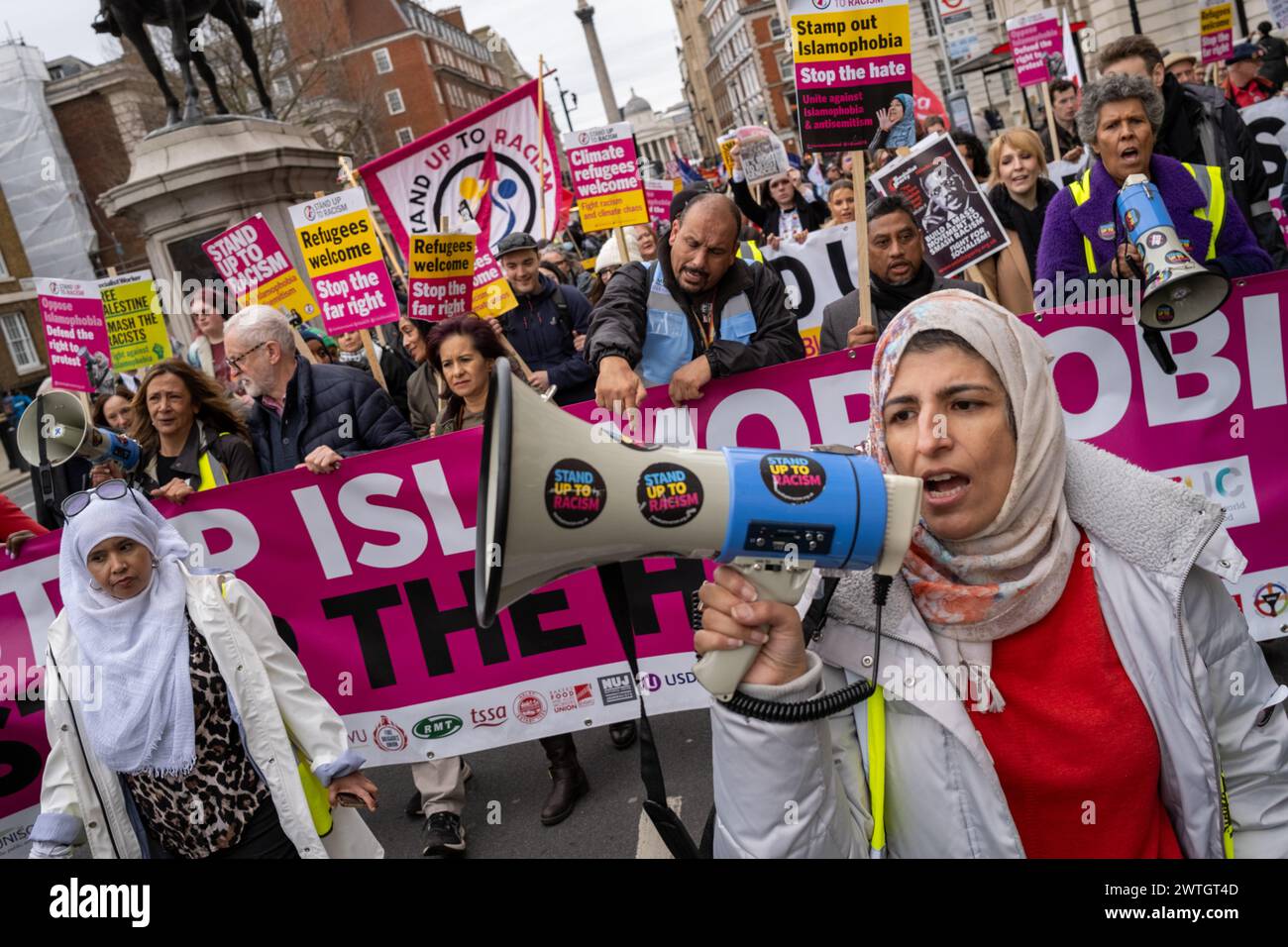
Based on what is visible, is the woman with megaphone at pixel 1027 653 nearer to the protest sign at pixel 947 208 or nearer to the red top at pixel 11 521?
the protest sign at pixel 947 208

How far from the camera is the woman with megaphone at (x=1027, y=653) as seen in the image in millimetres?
1483

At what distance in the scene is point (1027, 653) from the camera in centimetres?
157

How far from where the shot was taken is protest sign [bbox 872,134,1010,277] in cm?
406

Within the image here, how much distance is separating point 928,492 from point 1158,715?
50cm

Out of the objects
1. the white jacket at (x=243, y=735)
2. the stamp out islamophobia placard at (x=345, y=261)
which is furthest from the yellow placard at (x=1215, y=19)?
the white jacket at (x=243, y=735)

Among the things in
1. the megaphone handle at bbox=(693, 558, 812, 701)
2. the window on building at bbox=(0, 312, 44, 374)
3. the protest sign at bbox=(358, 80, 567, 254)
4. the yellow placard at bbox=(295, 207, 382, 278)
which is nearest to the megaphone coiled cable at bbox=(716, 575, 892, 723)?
the megaphone handle at bbox=(693, 558, 812, 701)

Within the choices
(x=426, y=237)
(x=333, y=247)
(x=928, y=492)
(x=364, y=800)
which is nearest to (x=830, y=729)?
(x=928, y=492)

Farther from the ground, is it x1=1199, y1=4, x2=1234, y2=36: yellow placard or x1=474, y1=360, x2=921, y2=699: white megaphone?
x1=1199, y1=4, x2=1234, y2=36: yellow placard

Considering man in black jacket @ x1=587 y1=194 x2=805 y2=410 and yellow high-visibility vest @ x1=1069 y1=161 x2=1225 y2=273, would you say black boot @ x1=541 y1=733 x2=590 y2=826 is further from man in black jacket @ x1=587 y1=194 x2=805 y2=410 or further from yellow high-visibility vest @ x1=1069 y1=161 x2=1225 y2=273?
yellow high-visibility vest @ x1=1069 y1=161 x2=1225 y2=273

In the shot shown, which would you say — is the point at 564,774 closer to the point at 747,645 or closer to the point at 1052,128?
the point at 747,645

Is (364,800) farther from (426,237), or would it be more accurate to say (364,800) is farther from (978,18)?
(978,18)

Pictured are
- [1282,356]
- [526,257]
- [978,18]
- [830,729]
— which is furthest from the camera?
[978,18]

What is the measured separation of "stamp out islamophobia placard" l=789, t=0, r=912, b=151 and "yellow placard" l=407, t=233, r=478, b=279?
212 cm

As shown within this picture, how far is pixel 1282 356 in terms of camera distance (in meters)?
3.36
